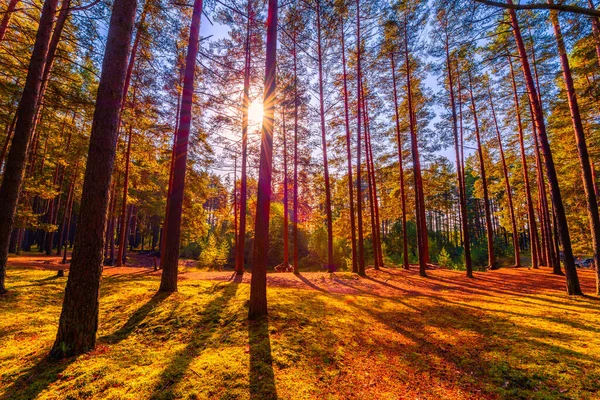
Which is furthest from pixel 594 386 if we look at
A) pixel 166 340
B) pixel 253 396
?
pixel 166 340

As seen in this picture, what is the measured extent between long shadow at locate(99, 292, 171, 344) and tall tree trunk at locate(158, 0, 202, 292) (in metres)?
0.56

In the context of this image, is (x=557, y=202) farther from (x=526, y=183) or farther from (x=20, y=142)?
(x=20, y=142)

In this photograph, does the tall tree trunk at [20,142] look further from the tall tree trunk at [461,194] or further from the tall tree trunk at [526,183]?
the tall tree trunk at [526,183]

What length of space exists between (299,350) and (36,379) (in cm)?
321

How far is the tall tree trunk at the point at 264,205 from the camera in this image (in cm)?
473

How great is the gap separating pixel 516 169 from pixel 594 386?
22410mm

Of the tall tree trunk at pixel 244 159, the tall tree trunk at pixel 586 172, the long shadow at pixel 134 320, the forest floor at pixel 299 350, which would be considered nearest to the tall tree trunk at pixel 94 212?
the forest floor at pixel 299 350

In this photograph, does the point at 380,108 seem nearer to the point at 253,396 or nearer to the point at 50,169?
the point at 253,396

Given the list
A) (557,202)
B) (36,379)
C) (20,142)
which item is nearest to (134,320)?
(36,379)

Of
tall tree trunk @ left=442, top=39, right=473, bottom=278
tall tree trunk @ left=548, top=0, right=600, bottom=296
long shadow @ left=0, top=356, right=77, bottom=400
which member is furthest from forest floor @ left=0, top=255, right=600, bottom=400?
tall tree trunk @ left=442, top=39, right=473, bottom=278

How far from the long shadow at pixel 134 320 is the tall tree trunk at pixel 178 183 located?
56cm

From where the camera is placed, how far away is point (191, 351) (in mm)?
3521

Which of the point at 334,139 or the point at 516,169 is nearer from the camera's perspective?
the point at 334,139

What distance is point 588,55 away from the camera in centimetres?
702
